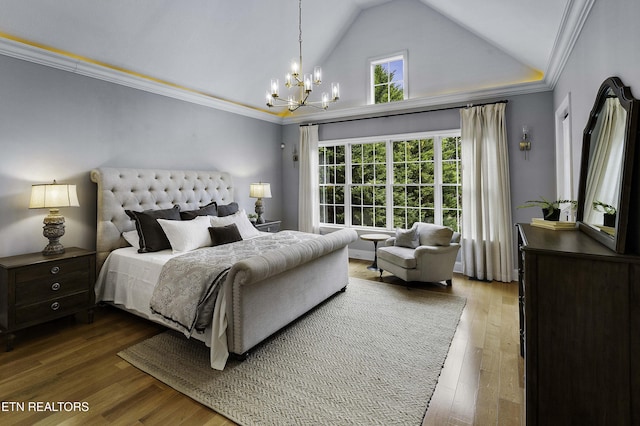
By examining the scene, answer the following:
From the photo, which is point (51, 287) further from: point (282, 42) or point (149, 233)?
point (282, 42)

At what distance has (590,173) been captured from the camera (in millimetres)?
2119

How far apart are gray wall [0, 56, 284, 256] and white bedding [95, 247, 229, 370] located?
54 cm

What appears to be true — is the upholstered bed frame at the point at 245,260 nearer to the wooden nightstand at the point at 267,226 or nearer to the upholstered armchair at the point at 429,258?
the wooden nightstand at the point at 267,226

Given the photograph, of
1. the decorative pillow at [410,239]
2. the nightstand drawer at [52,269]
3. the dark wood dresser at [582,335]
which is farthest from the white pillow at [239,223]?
the dark wood dresser at [582,335]

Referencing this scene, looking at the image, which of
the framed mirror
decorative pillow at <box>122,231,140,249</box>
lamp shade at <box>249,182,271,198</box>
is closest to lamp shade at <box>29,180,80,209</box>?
decorative pillow at <box>122,231,140,249</box>

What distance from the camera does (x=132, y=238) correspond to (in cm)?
351

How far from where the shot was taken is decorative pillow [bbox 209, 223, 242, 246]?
3555 mm

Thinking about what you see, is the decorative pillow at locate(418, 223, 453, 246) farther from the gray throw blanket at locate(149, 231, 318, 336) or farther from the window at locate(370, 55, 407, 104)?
the gray throw blanket at locate(149, 231, 318, 336)

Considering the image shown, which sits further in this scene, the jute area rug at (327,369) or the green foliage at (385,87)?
the green foliage at (385,87)

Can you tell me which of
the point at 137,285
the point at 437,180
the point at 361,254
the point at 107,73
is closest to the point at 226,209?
the point at 137,285

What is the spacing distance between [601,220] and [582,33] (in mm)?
1773

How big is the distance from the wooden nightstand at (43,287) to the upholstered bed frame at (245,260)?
44 cm

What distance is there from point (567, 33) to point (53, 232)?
5.02 m

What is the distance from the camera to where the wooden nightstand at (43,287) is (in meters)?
2.62
